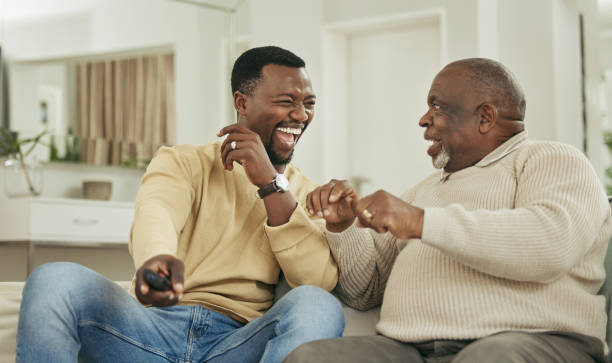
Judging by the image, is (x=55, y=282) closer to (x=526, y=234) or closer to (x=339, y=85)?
(x=526, y=234)

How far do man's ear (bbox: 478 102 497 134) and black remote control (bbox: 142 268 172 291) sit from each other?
749 millimetres

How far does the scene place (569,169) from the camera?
4.51ft

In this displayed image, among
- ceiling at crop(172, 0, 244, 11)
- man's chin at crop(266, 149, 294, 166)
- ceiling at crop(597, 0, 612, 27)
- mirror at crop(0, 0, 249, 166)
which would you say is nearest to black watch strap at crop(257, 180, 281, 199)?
man's chin at crop(266, 149, 294, 166)

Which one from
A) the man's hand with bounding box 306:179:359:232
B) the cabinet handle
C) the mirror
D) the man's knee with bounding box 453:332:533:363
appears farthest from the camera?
the mirror

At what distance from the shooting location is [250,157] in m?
1.62

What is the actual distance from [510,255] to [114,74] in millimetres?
3568

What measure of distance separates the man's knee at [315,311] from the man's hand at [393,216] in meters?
0.20

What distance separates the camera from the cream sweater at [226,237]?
1.60 m

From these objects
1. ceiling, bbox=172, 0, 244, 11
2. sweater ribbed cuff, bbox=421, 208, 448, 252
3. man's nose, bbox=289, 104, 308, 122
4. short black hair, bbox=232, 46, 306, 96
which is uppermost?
ceiling, bbox=172, 0, 244, 11

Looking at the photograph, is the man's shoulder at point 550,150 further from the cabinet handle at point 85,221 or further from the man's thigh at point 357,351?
the cabinet handle at point 85,221

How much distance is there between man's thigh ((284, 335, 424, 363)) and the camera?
4.15 feet

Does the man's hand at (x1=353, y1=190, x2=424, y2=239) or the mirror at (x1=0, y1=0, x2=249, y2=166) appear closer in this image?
the man's hand at (x1=353, y1=190, x2=424, y2=239)

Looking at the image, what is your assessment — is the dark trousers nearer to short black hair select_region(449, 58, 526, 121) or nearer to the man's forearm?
the man's forearm

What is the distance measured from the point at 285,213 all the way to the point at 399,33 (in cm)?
379
